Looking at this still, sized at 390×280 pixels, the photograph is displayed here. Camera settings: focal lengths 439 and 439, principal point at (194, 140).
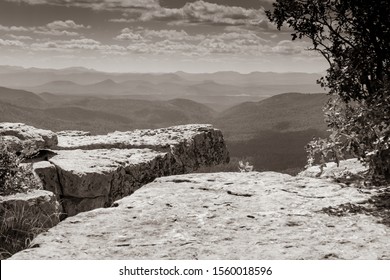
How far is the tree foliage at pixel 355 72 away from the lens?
26.5 ft

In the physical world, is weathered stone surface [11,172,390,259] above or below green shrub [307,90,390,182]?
below

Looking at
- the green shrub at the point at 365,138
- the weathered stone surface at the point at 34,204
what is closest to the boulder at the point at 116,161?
the weathered stone surface at the point at 34,204

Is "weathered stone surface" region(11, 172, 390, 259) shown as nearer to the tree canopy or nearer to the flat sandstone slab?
the tree canopy

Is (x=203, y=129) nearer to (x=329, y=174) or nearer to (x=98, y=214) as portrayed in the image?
(x=329, y=174)

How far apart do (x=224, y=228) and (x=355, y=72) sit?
515 centimetres

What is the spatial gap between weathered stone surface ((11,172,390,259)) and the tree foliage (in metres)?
0.94

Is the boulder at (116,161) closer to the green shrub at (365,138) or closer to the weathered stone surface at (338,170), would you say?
the weathered stone surface at (338,170)

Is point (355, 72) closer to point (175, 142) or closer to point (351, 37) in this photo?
point (351, 37)

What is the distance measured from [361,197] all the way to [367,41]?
11.3 feet

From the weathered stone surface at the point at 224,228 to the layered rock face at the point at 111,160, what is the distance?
548cm

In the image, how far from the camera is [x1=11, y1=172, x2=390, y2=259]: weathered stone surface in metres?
5.84

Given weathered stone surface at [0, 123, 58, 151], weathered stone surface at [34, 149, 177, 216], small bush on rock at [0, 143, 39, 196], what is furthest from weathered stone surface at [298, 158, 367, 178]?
weathered stone surface at [0, 123, 58, 151]

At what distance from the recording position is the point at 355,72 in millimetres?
9727
